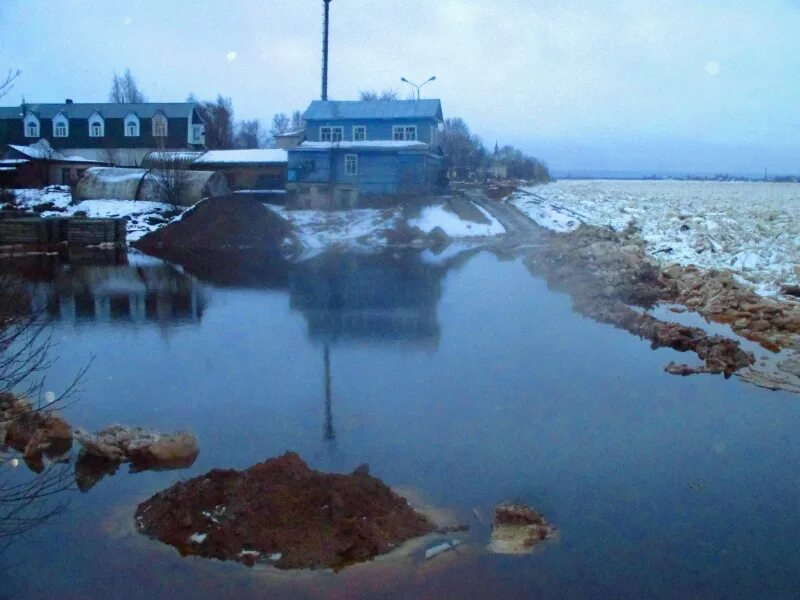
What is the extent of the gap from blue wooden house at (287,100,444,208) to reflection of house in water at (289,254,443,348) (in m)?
14.1

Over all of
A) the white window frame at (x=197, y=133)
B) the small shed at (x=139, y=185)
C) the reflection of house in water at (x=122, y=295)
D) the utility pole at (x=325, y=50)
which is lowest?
the reflection of house in water at (x=122, y=295)

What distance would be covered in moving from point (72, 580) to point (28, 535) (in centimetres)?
108

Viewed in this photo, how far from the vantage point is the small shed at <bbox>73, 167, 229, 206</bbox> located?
4300 cm

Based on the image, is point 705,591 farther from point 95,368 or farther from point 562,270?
point 562,270

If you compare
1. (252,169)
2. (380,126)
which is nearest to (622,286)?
(380,126)

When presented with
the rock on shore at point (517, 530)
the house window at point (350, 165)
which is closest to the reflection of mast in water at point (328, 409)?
the rock on shore at point (517, 530)

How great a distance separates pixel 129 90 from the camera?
90.6 m

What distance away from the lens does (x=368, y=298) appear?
20562 mm

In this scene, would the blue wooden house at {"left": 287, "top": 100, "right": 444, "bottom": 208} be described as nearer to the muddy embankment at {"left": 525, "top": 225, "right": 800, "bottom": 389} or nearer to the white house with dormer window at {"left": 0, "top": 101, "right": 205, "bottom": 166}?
the muddy embankment at {"left": 525, "top": 225, "right": 800, "bottom": 389}

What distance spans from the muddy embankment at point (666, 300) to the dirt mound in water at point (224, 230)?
43.2 feet

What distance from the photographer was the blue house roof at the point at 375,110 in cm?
4509

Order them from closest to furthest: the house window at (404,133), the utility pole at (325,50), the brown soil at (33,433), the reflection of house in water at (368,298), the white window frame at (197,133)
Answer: the brown soil at (33,433) → the reflection of house in water at (368,298) → the house window at (404,133) → the utility pole at (325,50) → the white window frame at (197,133)

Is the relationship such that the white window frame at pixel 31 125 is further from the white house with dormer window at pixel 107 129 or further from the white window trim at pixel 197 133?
the white window trim at pixel 197 133

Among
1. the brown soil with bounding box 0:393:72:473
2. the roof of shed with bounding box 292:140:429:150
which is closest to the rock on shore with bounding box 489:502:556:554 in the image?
the brown soil with bounding box 0:393:72:473
